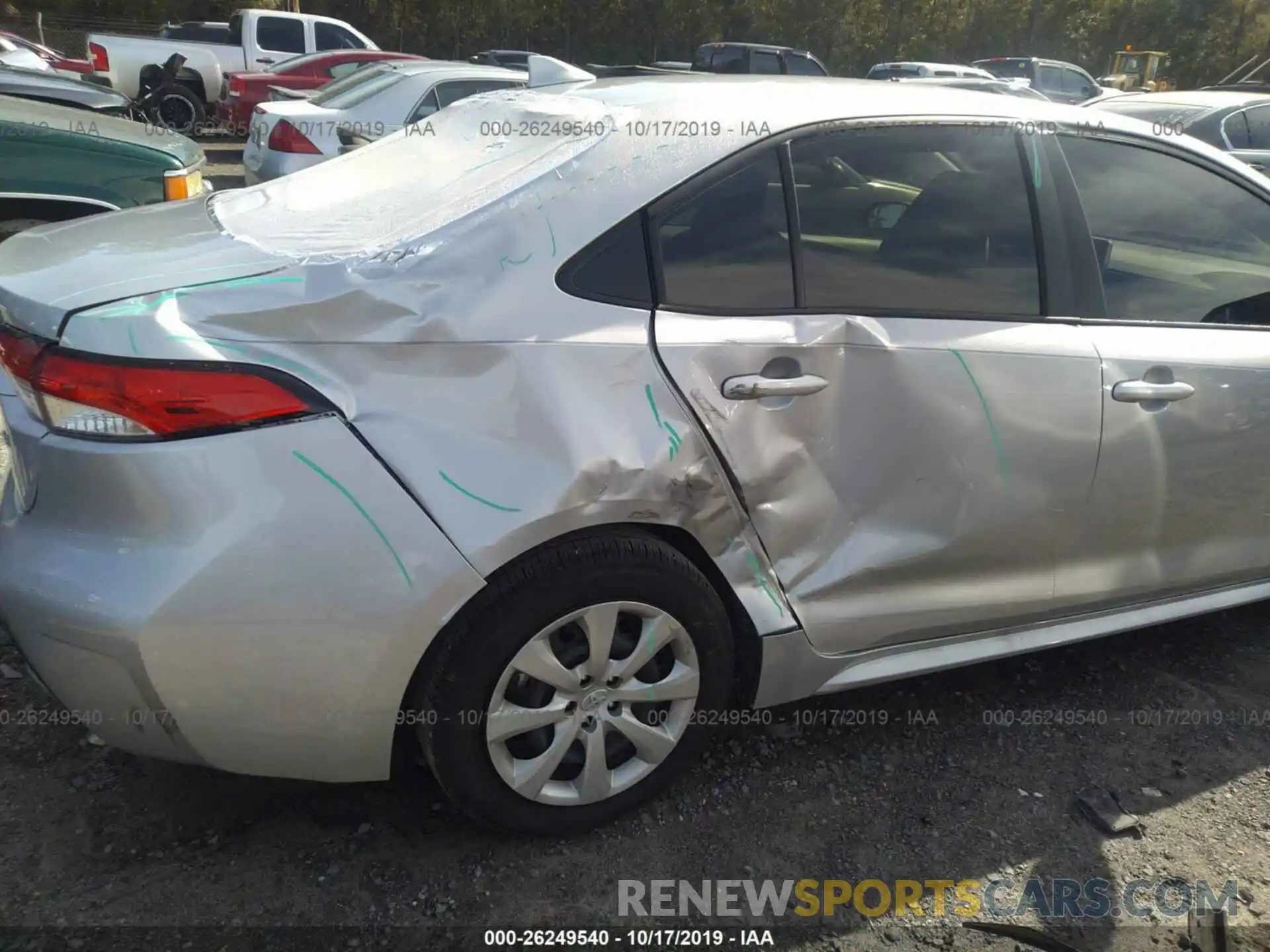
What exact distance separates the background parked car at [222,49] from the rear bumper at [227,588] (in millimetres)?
15645

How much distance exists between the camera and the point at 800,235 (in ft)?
7.36

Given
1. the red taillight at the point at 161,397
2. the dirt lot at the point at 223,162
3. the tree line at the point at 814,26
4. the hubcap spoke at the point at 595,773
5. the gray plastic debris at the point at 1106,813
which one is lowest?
the gray plastic debris at the point at 1106,813

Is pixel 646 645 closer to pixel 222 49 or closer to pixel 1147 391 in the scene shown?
pixel 1147 391

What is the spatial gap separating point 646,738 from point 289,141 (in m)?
6.01

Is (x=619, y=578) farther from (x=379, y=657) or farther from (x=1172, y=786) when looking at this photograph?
(x=1172, y=786)

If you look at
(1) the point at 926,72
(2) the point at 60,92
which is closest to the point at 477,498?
(2) the point at 60,92

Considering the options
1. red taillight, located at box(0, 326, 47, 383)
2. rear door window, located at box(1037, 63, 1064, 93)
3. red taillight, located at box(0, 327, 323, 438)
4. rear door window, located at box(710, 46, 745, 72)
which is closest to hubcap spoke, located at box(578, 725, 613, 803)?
red taillight, located at box(0, 327, 323, 438)

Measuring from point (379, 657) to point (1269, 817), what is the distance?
7.44 feet

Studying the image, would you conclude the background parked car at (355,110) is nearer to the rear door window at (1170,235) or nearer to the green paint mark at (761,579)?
the rear door window at (1170,235)

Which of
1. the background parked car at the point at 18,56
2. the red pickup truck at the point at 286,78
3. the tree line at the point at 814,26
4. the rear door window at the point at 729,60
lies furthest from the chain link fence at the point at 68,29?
the rear door window at the point at 729,60

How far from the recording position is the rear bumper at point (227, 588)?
1.74 metres

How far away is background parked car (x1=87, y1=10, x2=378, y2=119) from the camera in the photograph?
15078mm

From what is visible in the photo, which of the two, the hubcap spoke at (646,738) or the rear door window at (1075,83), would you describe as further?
the rear door window at (1075,83)

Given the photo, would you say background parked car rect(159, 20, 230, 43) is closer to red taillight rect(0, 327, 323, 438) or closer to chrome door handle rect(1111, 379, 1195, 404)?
red taillight rect(0, 327, 323, 438)
